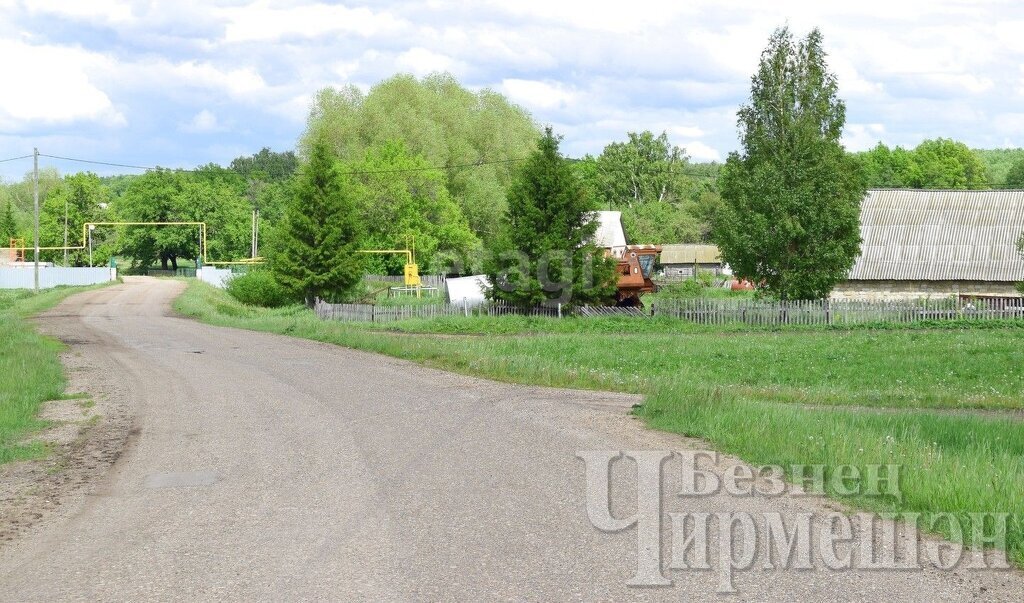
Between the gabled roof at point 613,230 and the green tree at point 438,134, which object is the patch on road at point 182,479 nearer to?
the green tree at point 438,134

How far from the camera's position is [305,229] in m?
48.1

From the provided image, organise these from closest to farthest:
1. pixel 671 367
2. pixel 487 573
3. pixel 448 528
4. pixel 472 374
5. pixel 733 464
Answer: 1. pixel 487 573
2. pixel 448 528
3. pixel 733 464
4. pixel 472 374
5. pixel 671 367

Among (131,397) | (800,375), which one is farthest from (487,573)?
(800,375)

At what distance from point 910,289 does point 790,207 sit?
1882 cm

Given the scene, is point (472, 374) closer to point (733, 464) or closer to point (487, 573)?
point (733, 464)

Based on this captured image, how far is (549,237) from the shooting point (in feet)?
136

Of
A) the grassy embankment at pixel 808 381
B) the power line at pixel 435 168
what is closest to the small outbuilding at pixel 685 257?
the power line at pixel 435 168

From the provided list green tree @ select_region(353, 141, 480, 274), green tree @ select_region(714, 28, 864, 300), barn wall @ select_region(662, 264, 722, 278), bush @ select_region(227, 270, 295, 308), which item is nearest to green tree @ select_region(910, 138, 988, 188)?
barn wall @ select_region(662, 264, 722, 278)

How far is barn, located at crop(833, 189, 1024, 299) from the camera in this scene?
5362cm

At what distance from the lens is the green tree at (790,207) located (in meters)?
39.9

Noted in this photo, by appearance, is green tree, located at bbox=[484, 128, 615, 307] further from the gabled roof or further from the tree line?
the gabled roof

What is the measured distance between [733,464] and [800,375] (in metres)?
14.9

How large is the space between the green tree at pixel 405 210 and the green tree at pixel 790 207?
1209 inches

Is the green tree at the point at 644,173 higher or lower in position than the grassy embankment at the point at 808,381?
higher
